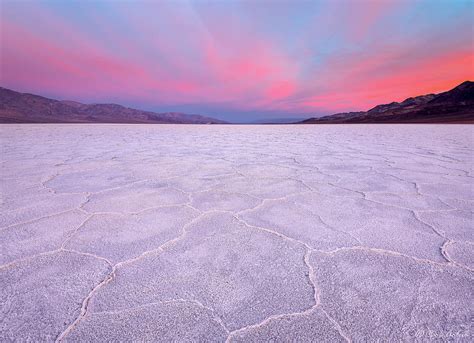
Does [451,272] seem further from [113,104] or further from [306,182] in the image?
[113,104]

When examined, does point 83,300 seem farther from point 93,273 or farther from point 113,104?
point 113,104

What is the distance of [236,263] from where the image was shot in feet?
3.21

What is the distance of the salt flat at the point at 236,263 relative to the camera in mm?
695

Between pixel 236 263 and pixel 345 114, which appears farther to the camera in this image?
pixel 345 114

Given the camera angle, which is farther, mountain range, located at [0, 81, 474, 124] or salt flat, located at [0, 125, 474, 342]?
mountain range, located at [0, 81, 474, 124]

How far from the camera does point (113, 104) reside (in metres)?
83.1

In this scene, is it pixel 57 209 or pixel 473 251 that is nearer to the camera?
pixel 473 251

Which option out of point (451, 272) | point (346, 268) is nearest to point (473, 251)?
point (451, 272)

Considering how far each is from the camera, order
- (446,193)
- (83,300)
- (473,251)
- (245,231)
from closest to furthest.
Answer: (83,300) < (473,251) < (245,231) < (446,193)

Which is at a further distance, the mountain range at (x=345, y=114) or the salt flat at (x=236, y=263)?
the mountain range at (x=345, y=114)

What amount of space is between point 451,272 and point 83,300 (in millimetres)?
1251

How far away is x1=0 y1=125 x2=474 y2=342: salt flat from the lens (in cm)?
69

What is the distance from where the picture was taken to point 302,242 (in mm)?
1137

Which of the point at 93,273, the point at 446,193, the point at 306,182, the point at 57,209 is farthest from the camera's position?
the point at 306,182
